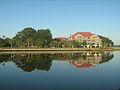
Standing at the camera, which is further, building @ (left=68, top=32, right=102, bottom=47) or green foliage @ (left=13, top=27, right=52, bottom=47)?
building @ (left=68, top=32, right=102, bottom=47)

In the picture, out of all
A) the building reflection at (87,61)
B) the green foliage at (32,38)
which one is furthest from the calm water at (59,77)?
the green foliage at (32,38)

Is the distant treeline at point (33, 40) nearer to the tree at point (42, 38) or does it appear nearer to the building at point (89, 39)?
the tree at point (42, 38)

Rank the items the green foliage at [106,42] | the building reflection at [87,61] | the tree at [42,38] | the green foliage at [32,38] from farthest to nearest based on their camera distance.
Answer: the green foliage at [106,42], the green foliage at [32,38], the tree at [42,38], the building reflection at [87,61]

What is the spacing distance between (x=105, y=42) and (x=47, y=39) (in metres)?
27.5

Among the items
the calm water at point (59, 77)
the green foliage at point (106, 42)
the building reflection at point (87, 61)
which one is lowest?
the calm water at point (59, 77)

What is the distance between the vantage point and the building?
88.5 metres

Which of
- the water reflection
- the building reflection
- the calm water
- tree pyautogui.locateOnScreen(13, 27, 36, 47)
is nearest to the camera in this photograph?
the calm water

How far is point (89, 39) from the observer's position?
89875 mm

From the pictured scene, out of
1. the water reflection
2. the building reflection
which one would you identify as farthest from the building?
the building reflection

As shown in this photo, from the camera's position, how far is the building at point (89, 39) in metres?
88.5

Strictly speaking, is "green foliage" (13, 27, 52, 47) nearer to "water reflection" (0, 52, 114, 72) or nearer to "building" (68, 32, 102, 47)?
"building" (68, 32, 102, 47)

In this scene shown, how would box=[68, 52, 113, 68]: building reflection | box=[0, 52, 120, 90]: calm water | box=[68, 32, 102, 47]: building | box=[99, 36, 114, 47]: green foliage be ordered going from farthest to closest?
box=[99, 36, 114, 47]: green foliage → box=[68, 32, 102, 47]: building → box=[68, 52, 113, 68]: building reflection → box=[0, 52, 120, 90]: calm water

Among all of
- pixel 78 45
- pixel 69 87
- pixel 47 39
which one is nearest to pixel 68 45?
pixel 78 45

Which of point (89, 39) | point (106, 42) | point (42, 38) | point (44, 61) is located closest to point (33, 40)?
point (42, 38)
